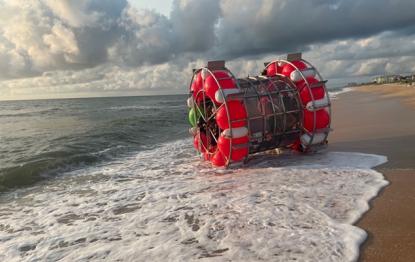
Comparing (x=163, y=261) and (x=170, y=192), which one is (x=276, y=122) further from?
(x=163, y=261)

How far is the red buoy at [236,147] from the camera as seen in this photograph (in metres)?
8.94

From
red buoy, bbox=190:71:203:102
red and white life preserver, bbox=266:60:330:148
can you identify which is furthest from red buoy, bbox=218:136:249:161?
red buoy, bbox=190:71:203:102

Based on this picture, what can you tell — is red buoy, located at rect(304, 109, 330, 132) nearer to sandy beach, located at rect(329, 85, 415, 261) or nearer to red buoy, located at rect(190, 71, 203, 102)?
sandy beach, located at rect(329, 85, 415, 261)

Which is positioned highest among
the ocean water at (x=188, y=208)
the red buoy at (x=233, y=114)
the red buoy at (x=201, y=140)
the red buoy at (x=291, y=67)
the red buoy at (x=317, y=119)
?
the red buoy at (x=291, y=67)

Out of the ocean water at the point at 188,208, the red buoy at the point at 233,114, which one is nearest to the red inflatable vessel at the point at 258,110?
the red buoy at the point at 233,114

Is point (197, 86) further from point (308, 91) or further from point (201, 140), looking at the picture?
point (308, 91)

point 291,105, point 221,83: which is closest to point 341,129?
point 291,105

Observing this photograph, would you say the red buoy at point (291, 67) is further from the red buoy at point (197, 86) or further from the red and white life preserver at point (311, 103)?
the red buoy at point (197, 86)

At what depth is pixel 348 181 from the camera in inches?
286

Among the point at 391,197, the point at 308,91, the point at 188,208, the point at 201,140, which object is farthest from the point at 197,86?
the point at 391,197

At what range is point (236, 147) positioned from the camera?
898 centimetres

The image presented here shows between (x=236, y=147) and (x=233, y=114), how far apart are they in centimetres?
76

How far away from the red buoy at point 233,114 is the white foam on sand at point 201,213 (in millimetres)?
1127

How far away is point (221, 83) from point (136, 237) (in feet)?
16.1
